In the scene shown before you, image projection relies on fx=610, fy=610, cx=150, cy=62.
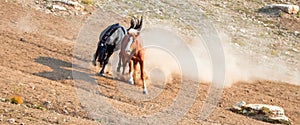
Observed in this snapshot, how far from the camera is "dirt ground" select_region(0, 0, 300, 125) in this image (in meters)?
12.5

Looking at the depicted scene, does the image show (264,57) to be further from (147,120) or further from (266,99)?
(147,120)

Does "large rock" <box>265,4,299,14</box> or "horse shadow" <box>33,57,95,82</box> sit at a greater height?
"large rock" <box>265,4,299,14</box>

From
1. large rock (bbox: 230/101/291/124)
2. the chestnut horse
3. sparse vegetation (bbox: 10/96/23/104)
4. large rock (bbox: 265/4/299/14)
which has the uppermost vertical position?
large rock (bbox: 265/4/299/14)

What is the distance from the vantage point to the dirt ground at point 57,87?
12547mm

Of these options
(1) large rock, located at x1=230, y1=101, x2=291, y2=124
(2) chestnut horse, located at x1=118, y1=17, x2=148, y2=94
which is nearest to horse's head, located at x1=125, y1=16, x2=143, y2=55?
(2) chestnut horse, located at x1=118, y1=17, x2=148, y2=94

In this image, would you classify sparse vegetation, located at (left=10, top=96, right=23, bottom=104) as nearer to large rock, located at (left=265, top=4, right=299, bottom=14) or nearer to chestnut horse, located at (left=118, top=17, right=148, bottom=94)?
chestnut horse, located at (left=118, top=17, right=148, bottom=94)

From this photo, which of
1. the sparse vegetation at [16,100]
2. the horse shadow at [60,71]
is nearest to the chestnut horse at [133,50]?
the horse shadow at [60,71]

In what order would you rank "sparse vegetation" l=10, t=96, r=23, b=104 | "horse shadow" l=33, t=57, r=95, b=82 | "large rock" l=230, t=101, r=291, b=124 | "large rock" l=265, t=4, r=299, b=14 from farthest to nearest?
"large rock" l=265, t=4, r=299, b=14 → "large rock" l=230, t=101, r=291, b=124 → "horse shadow" l=33, t=57, r=95, b=82 → "sparse vegetation" l=10, t=96, r=23, b=104

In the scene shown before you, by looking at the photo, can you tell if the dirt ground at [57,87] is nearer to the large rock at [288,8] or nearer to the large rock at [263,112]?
the large rock at [263,112]

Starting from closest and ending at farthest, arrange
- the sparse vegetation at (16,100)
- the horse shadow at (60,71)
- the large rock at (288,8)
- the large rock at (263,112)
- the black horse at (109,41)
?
the sparse vegetation at (16,100), the horse shadow at (60,71), the large rock at (263,112), the black horse at (109,41), the large rock at (288,8)

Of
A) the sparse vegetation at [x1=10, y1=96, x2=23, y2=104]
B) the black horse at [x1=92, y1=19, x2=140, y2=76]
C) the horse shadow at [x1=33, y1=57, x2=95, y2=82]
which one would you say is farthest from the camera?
the black horse at [x1=92, y1=19, x2=140, y2=76]

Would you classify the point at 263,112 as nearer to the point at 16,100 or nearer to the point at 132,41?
the point at 132,41

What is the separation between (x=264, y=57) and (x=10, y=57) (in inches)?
470

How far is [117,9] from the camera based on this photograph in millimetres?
26812
